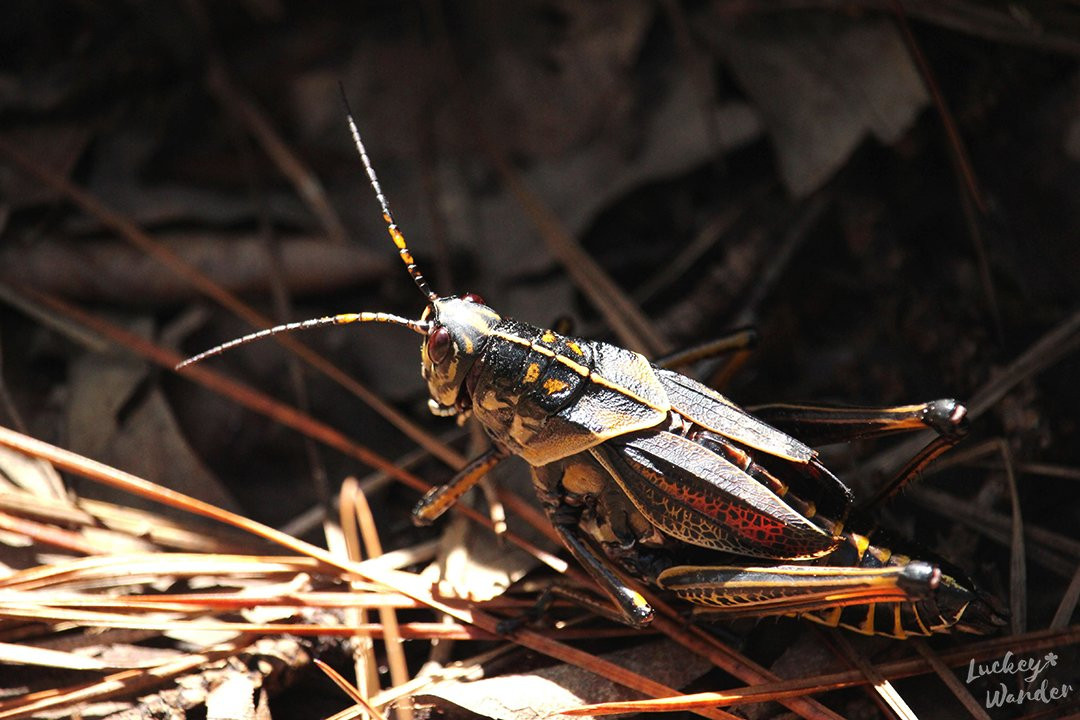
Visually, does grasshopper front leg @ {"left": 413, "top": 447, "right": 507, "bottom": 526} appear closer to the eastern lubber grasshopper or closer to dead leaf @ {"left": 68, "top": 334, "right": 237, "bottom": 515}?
the eastern lubber grasshopper

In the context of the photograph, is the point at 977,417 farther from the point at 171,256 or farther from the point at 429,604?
the point at 171,256

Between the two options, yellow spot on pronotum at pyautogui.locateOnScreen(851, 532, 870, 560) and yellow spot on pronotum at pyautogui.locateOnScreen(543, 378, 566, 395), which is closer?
yellow spot on pronotum at pyautogui.locateOnScreen(851, 532, 870, 560)

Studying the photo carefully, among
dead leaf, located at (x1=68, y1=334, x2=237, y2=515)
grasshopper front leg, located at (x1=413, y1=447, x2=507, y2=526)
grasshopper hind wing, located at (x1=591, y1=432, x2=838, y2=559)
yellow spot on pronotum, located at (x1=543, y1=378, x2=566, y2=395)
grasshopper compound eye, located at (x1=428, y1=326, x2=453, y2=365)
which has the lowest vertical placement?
grasshopper hind wing, located at (x1=591, y1=432, x2=838, y2=559)

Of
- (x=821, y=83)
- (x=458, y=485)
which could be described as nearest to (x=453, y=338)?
(x=458, y=485)

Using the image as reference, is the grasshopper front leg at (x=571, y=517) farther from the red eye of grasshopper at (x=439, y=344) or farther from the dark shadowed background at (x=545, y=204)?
the dark shadowed background at (x=545, y=204)

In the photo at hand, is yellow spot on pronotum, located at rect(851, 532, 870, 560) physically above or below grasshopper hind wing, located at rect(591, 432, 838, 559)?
below

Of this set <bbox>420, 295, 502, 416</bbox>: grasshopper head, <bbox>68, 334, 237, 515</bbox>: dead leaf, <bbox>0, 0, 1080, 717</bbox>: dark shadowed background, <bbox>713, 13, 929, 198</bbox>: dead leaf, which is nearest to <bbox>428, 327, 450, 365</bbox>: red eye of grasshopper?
<bbox>420, 295, 502, 416</bbox>: grasshopper head

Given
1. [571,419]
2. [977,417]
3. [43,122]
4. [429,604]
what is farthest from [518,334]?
[43,122]

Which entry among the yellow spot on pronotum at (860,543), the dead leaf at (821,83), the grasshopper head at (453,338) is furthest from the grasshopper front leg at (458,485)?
the dead leaf at (821,83)
